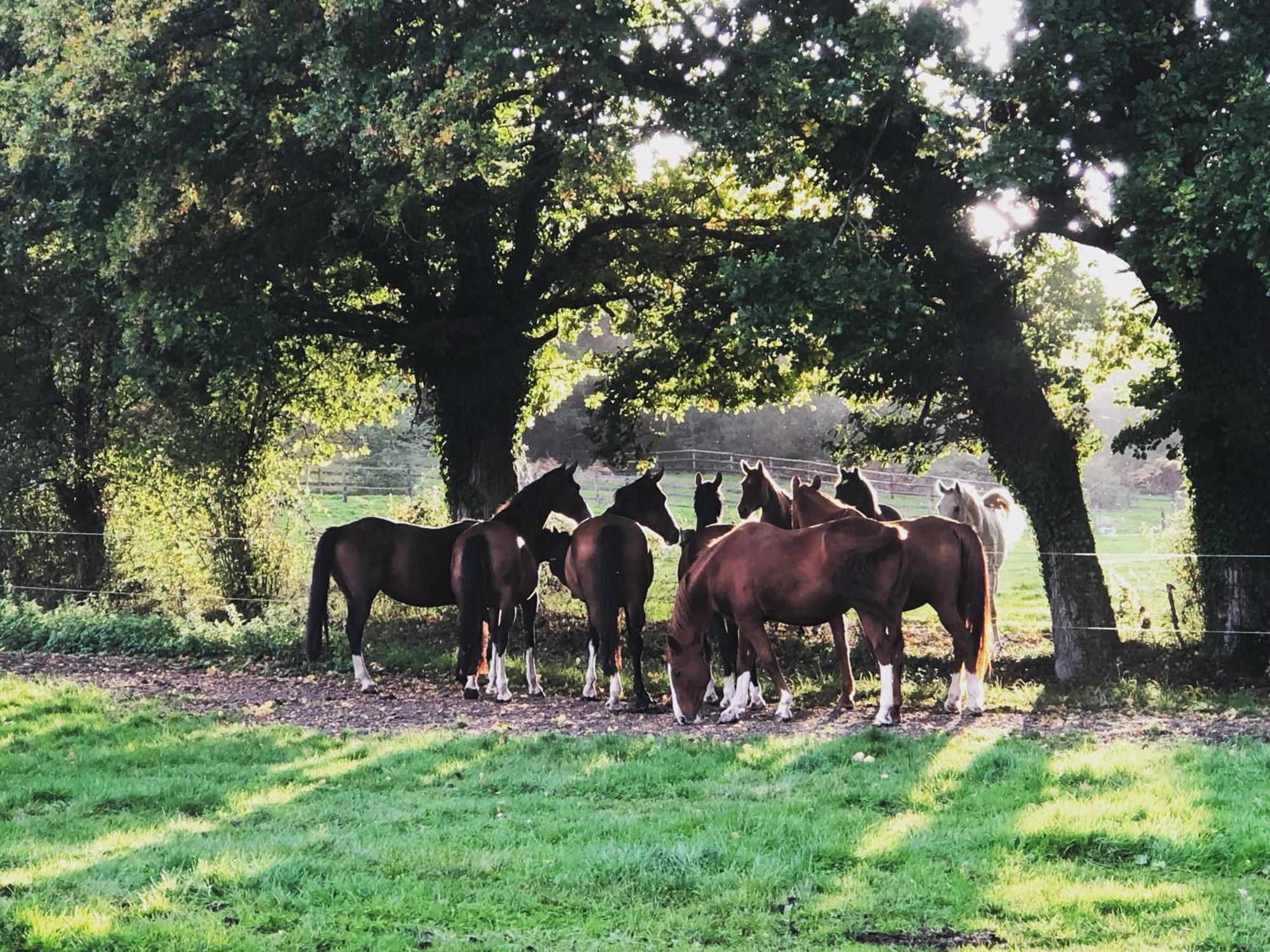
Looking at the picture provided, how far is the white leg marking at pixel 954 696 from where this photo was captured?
34.4ft

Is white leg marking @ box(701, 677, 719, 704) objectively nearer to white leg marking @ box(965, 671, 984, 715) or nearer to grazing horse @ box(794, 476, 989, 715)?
grazing horse @ box(794, 476, 989, 715)

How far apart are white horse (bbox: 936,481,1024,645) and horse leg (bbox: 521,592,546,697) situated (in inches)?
211

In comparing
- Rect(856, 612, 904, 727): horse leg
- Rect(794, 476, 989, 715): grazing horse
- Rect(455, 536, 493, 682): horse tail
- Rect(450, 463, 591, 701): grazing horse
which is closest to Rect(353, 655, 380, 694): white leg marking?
Rect(450, 463, 591, 701): grazing horse

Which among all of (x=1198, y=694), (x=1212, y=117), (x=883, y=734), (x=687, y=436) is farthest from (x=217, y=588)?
(x=687, y=436)

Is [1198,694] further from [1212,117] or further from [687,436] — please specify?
[687,436]

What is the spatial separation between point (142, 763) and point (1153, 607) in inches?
562

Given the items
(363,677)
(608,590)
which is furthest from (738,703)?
(363,677)

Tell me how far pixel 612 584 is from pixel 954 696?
11.1 ft

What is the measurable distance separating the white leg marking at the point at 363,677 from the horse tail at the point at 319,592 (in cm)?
45

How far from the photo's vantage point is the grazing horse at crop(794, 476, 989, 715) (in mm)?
10266

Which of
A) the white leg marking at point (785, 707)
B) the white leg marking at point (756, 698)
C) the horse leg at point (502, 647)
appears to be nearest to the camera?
the white leg marking at point (785, 707)

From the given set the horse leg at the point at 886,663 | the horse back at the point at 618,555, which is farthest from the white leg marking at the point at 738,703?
the horse back at the point at 618,555

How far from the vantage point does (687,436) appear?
44.2 metres

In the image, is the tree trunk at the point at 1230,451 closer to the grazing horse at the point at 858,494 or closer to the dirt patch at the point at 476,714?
the grazing horse at the point at 858,494
